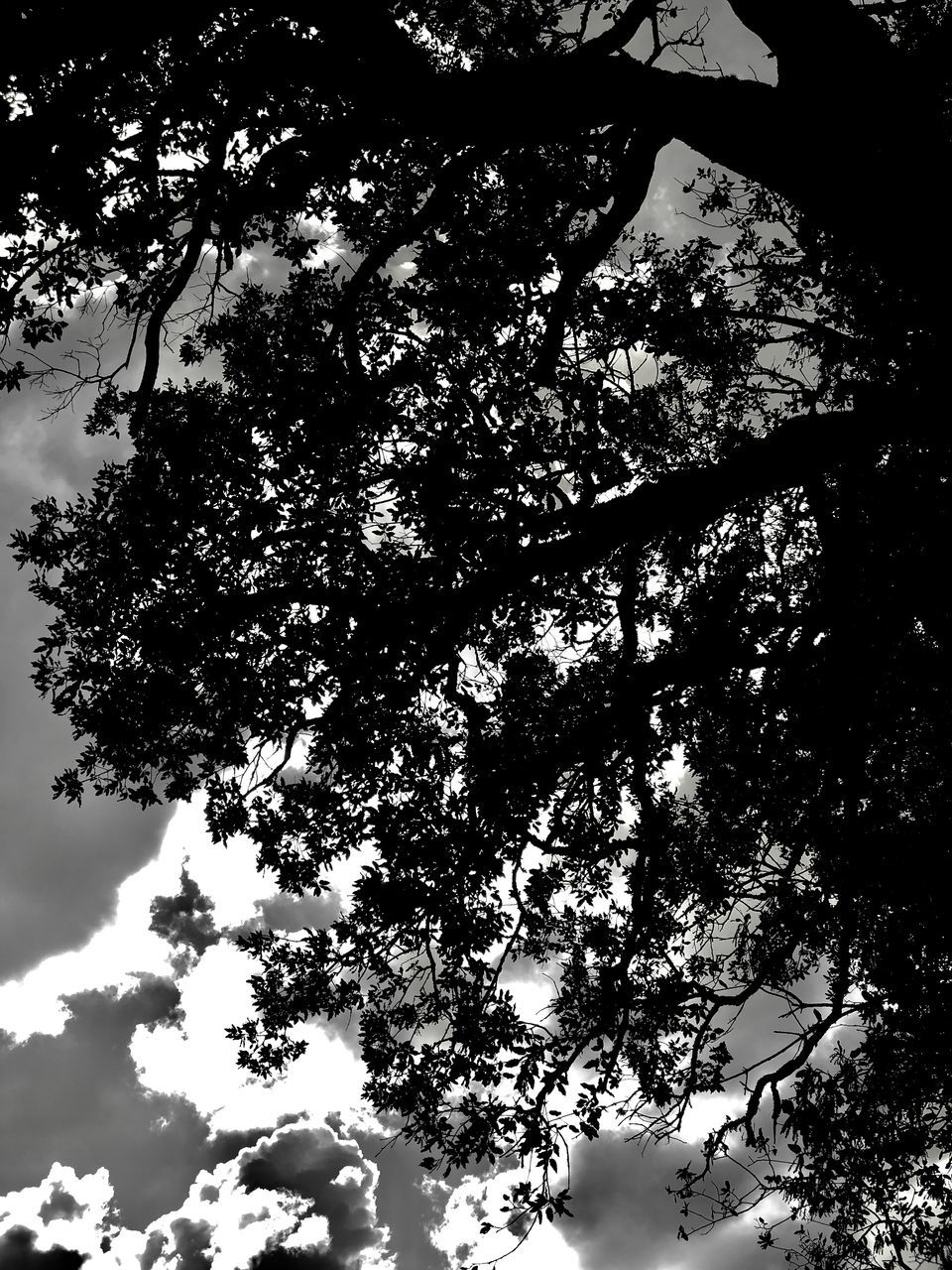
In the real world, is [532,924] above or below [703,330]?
below

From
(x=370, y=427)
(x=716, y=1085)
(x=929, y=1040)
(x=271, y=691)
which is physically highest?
(x=370, y=427)

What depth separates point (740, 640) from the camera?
7.22 m

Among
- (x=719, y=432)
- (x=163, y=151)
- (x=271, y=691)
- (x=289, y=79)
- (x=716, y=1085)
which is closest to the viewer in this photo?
(x=289, y=79)

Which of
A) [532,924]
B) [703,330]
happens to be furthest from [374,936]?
[703,330]

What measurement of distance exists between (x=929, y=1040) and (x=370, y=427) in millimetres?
8439

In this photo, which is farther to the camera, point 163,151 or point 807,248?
point 807,248

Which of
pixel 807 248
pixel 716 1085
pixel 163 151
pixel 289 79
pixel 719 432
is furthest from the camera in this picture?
pixel 719 432

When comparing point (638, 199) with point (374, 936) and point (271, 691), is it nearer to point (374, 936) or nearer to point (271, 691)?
point (271, 691)

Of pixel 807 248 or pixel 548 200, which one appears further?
pixel 807 248

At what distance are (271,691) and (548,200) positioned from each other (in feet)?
21.6

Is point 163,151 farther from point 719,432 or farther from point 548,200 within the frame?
point 719,432

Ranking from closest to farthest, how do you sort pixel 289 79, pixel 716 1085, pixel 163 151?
pixel 289 79 → pixel 163 151 → pixel 716 1085

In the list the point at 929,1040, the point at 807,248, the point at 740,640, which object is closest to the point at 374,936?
the point at 740,640

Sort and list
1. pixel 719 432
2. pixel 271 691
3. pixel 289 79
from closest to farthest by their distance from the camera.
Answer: pixel 289 79
pixel 271 691
pixel 719 432
